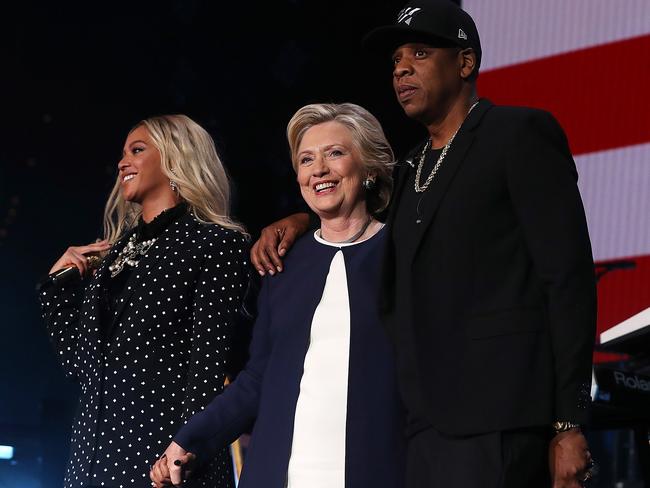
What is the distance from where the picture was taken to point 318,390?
1951 millimetres

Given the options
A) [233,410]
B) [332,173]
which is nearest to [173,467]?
[233,410]

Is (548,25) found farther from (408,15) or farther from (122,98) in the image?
(408,15)

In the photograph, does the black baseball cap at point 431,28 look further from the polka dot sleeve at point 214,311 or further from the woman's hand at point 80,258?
the woman's hand at point 80,258

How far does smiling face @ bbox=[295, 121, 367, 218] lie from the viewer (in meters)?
2.13

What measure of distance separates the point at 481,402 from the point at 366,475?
1.24 ft

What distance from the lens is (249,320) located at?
2609 millimetres

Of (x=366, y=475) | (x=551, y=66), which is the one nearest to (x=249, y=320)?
(x=366, y=475)

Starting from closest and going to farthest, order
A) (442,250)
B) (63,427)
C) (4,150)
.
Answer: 1. (442,250)
2. (63,427)
3. (4,150)

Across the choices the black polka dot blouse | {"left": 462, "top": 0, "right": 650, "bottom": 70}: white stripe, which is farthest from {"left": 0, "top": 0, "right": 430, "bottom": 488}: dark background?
the black polka dot blouse

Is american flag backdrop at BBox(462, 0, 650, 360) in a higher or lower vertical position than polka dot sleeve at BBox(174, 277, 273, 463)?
higher

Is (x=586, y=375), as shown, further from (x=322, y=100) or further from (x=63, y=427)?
(x=322, y=100)

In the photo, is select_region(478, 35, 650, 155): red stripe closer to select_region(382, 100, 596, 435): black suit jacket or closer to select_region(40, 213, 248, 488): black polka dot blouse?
select_region(40, 213, 248, 488): black polka dot blouse

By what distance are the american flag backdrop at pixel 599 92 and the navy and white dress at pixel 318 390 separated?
71.5 inches

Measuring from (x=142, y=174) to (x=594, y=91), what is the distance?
1.94 metres
